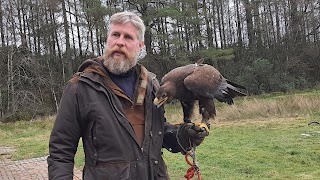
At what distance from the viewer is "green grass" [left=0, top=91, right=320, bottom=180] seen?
5926 mm

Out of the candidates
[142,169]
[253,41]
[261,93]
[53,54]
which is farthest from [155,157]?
[253,41]

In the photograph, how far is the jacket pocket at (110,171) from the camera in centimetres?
196

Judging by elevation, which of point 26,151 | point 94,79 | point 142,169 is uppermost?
point 94,79

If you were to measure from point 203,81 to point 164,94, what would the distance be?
58 centimetres

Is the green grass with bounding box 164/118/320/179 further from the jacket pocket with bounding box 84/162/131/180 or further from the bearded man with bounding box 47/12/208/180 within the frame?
the jacket pocket with bounding box 84/162/131/180

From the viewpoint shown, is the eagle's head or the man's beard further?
the eagle's head

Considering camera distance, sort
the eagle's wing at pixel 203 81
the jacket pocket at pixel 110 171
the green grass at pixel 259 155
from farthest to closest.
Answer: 1. the green grass at pixel 259 155
2. the eagle's wing at pixel 203 81
3. the jacket pocket at pixel 110 171

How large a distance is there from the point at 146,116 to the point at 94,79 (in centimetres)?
38

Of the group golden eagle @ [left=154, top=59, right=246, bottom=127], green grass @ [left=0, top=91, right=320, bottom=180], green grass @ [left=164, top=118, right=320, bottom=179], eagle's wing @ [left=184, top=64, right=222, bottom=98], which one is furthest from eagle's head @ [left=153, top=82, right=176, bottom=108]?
green grass @ [left=164, top=118, right=320, bottom=179]

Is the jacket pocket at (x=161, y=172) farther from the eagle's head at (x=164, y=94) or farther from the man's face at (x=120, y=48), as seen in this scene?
the man's face at (x=120, y=48)

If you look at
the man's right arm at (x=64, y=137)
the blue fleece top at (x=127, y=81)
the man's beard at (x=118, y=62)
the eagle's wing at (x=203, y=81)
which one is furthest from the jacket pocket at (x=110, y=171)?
the eagle's wing at (x=203, y=81)

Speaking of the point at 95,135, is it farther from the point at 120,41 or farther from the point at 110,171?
the point at 120,41

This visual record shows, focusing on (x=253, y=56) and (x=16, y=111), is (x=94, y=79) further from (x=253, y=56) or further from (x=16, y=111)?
(x=253, y=56)

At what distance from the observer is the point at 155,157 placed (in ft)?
7.04
